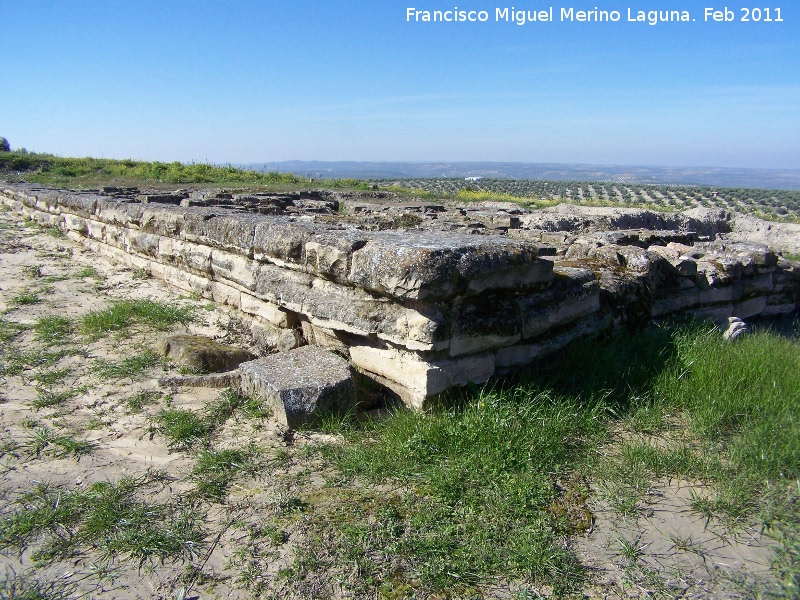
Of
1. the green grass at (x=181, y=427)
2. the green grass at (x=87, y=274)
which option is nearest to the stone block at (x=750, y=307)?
the green grass at (x=181, y=427)

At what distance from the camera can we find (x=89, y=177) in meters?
19.3

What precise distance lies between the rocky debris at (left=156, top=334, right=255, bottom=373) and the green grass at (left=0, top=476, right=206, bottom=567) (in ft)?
4.84

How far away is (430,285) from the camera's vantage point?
3232 mm

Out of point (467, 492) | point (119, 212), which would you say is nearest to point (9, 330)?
point (119, 212)

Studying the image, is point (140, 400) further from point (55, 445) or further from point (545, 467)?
point (545, 467)

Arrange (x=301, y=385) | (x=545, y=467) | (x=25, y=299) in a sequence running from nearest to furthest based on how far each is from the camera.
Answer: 1. (x=545, y=467)
2. (x=301, y=385)
3. (x=25, y=299)

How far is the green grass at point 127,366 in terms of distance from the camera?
4.03 meters

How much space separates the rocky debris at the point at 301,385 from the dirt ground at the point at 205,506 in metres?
0.13

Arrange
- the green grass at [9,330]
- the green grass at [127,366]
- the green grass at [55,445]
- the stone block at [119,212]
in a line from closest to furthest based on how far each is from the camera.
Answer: the green grass at [55,445] → the green grass at [127,366] → the green grass at [9,330] → the stone block at [119,212]

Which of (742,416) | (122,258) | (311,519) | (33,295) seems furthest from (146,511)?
(122,258)

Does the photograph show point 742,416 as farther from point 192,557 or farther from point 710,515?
point 192,557

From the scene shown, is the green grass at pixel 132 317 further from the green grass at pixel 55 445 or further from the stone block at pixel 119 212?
the stone block at pixel 119 212

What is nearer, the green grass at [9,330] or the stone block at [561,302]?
the stone block at [561,302]

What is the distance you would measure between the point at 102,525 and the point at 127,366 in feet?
6.28
